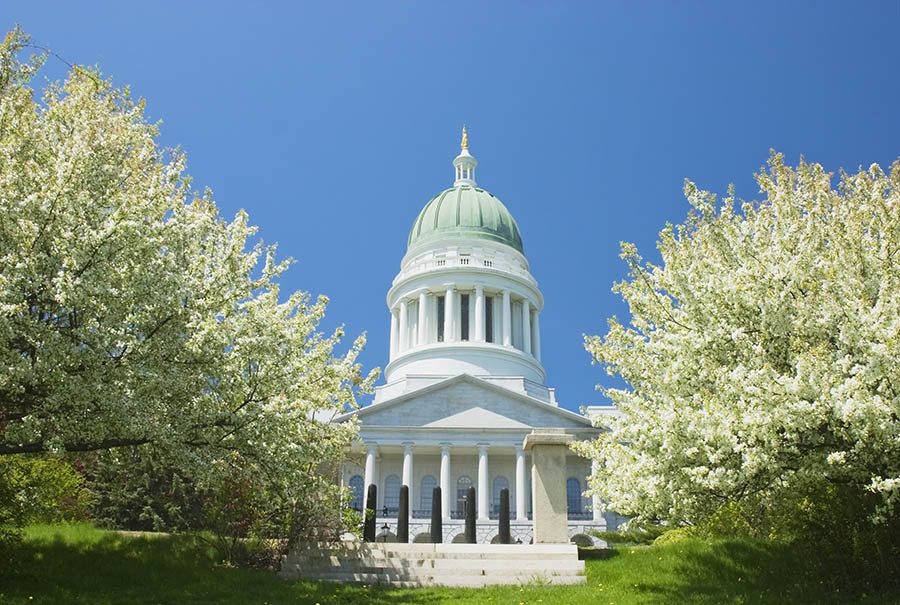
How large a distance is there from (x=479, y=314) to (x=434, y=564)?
48847 mm

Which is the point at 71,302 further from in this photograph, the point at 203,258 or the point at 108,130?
the point at 108,130

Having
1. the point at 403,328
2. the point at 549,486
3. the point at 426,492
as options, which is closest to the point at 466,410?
the point at 426,492

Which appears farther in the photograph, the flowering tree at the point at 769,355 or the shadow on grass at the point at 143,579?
the shadow on grass at the point at 143,579

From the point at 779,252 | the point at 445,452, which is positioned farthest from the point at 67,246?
the point at 445,452

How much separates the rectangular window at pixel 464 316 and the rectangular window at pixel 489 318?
1498 mm

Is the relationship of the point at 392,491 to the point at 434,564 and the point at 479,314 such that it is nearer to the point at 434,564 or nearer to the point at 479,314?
the point at 479,314

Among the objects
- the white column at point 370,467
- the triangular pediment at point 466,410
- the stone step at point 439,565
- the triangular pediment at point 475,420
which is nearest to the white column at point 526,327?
the triangular pediment at point 466,410

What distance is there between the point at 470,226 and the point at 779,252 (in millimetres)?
56919

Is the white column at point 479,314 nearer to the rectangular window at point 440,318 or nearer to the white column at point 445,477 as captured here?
the rectangular window at point 440,318

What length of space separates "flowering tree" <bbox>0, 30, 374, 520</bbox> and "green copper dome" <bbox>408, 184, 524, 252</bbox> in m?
53.7

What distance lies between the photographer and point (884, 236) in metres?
12.2

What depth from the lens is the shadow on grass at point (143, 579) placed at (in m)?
12.1

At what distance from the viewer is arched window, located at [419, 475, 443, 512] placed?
53112 millimetres

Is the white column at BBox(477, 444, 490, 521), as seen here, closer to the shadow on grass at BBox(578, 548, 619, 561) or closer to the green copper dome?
the green copper dome
